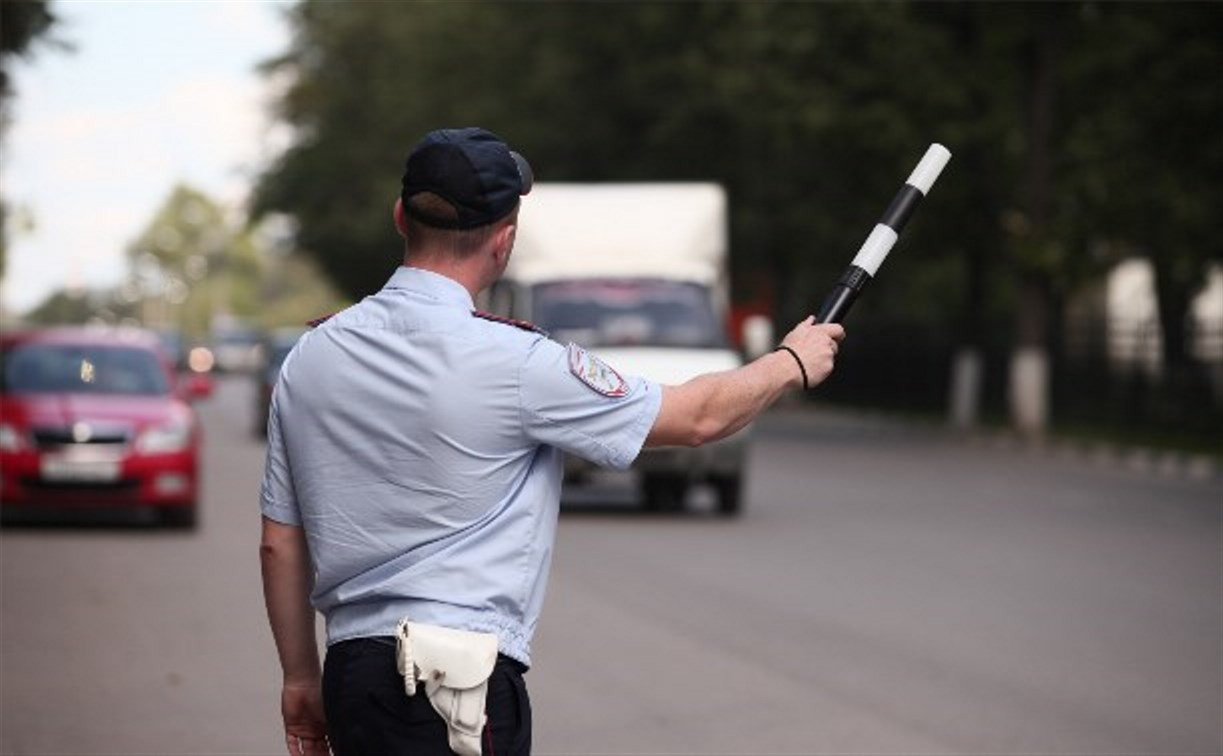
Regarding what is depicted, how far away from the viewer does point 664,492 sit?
900 inches

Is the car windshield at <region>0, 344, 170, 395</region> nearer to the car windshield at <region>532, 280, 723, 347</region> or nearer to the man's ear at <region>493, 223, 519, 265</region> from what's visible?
the car windshield at <region>532, 280, 723, 347</region>

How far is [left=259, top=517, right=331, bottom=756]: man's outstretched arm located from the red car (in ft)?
48.2

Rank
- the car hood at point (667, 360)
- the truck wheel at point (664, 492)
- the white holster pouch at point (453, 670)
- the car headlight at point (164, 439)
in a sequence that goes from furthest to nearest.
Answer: the truck wheel at point (664, 492)
the car hood at point (667, 360)
the car headlight at point (164, 439)
the white holster pouch at point (453, 670)

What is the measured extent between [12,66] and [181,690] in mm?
17541

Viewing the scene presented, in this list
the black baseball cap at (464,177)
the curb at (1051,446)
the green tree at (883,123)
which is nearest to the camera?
the black baseball cap at (464,177)

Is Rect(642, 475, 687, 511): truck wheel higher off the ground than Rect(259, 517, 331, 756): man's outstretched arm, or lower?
lower

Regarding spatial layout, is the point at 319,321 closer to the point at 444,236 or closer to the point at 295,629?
the point at 444,236

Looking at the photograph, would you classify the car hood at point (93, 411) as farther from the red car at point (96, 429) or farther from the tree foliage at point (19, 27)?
the tree foliage at point (19, 27)

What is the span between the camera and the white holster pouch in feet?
12.7

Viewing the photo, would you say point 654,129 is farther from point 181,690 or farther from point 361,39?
point 181,690

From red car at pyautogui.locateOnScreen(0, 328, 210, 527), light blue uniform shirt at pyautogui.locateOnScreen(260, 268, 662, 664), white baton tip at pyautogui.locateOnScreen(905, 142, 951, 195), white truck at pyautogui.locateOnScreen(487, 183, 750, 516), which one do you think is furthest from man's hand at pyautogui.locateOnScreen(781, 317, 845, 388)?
red car at pyautogui.locateOnScreen(0, 328, 210, 527)

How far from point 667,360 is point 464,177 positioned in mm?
17293

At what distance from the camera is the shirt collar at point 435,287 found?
4039mm

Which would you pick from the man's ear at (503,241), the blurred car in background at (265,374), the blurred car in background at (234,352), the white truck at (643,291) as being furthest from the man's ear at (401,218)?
the blurred car in background at (234,352)
